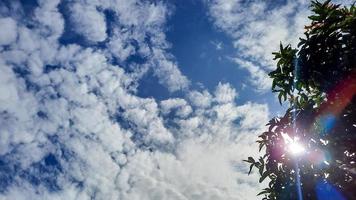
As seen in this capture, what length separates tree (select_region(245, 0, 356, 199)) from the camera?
859 centimetres

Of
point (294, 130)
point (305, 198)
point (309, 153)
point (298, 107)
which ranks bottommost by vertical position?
point (305, 198)

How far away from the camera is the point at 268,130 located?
32.6ft

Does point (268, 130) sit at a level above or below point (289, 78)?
below

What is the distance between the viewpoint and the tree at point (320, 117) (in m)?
8.59

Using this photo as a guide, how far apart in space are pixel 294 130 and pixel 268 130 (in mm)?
745

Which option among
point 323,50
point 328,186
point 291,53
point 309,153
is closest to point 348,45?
point 323,50

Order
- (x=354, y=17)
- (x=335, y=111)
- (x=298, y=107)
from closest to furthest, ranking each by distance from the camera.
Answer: (x=354, y=17) < (x=335, y=111) < (x=298, y=107)

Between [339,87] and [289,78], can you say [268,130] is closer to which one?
[289,78]

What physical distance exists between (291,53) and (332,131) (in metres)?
2.20

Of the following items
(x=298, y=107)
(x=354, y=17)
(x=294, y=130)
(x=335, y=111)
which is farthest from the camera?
(x=298, y=107)

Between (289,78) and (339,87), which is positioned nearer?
(339,87)

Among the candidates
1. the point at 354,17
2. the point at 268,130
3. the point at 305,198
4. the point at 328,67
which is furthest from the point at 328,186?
the point at 354,17

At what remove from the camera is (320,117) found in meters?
9.01

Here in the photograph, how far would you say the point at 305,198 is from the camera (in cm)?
905
